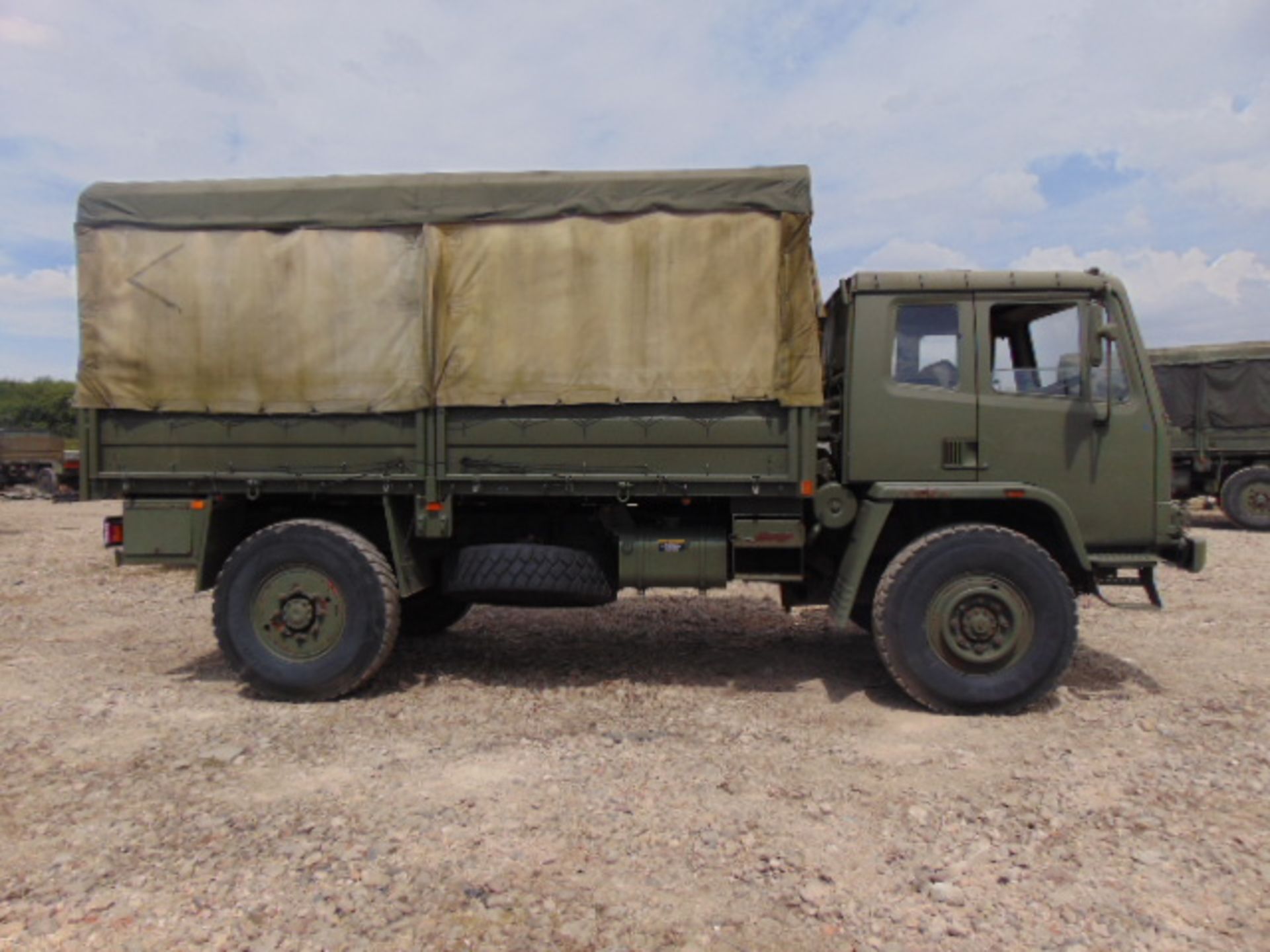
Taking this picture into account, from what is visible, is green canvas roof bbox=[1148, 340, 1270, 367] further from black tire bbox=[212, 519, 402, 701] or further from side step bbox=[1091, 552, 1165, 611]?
black tire bbox=[212, 519, 402, 701]

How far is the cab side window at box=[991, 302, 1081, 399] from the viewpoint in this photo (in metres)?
5.21

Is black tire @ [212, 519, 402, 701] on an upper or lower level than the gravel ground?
upper

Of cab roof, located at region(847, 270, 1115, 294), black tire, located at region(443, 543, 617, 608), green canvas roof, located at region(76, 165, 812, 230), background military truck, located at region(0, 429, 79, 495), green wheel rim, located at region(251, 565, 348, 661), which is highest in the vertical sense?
green canvas roof, located at region(76, 165, 812, 230)

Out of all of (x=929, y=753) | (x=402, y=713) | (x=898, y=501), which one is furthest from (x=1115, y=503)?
(x=402, y=713)

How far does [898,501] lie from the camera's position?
539 cm

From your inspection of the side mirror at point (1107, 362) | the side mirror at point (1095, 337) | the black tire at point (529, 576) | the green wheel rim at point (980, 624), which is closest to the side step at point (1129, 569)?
the green wheel rim at point (980, 624)

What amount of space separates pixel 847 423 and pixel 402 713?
10.3ft

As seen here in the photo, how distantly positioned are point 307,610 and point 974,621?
12.9 feet

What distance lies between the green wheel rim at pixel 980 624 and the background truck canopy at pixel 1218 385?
11.4m

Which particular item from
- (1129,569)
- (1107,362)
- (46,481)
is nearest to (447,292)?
(1107,362)

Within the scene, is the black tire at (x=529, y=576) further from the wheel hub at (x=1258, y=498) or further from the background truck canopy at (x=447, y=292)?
the wheel hub at (x=1258, y=498)

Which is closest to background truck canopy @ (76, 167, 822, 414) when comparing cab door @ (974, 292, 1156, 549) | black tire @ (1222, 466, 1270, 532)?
cab door @ (974, 292, 1156, 549)

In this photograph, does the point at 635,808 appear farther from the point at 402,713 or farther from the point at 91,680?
the point at 91,680

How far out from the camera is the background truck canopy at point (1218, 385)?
1455 centimetres
